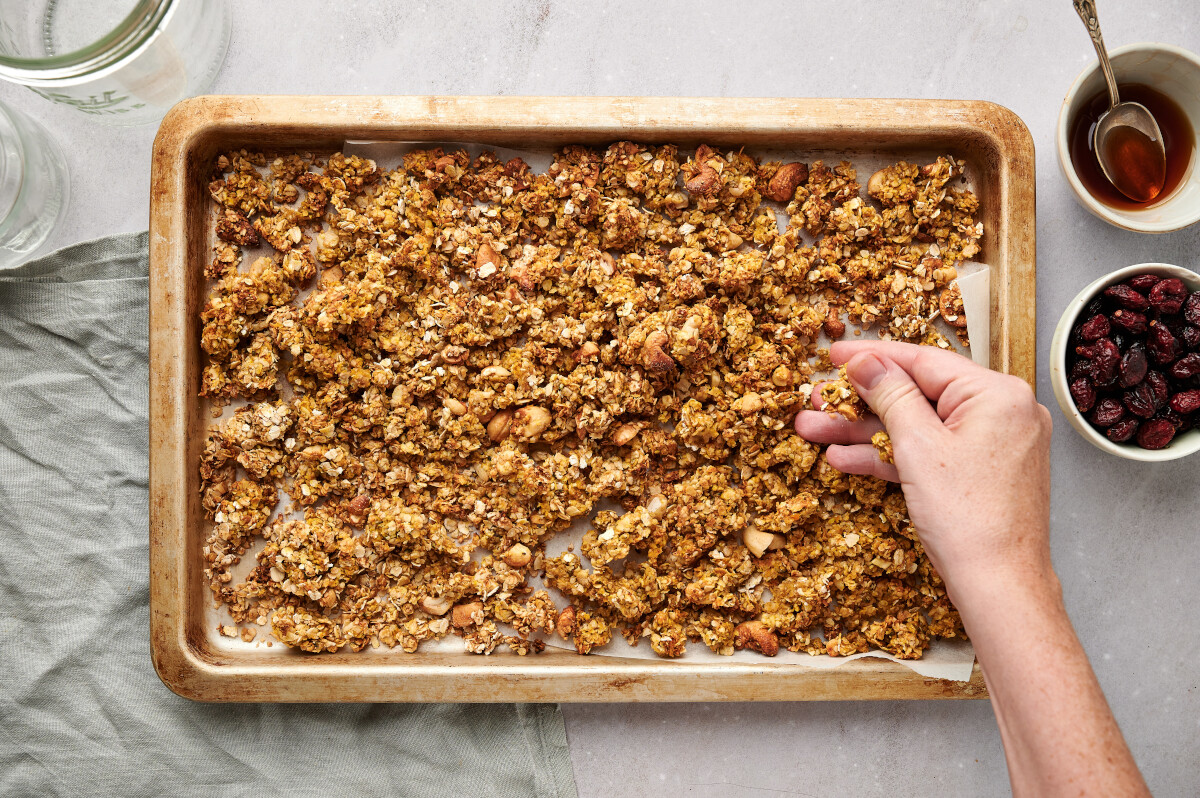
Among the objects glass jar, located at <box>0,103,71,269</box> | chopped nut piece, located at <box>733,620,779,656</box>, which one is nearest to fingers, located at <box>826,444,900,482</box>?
chopped nut piece, located at <box>733,620,779,656</box>

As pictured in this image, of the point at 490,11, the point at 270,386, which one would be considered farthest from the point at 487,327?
the point at 490,11

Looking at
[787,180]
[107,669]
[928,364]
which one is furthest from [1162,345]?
[107,669]

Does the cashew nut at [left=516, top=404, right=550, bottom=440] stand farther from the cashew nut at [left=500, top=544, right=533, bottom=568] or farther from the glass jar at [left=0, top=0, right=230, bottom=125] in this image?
the glass jar at [left=0, top=0, right=230, bottom=125]

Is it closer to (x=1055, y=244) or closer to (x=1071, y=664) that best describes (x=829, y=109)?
(x=1055, y=244)

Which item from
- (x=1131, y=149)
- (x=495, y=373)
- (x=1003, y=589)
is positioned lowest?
(x=1003, y=589)

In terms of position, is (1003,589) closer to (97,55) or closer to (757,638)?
(757,638)

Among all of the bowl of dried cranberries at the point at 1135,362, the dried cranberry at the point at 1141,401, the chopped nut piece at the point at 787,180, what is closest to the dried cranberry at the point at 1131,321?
the bowl of dried cranberries at the point at 1135,362

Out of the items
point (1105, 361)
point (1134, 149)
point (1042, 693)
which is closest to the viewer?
point (1042, 693)
